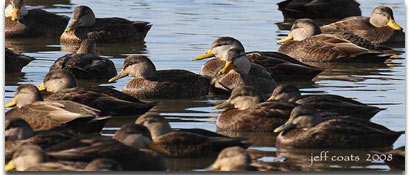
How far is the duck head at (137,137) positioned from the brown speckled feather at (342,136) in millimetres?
1777

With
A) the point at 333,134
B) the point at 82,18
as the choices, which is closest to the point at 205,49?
the point at 82,18

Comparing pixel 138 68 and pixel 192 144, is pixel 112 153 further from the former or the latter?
pixel 138 68

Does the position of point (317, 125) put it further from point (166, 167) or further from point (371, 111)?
point (166, 167)

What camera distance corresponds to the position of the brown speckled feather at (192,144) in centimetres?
1217

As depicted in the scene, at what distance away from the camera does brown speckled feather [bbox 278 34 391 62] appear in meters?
19.6

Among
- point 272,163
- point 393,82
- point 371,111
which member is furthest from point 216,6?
point 272,163

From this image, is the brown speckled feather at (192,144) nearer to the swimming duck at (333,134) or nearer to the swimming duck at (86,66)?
the swimming duck at (333,134)

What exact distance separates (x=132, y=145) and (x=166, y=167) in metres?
0.40

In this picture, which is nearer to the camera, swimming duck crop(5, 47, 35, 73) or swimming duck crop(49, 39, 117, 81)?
swimming duck crop(49, 39, 117, 81)

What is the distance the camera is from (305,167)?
11953mm

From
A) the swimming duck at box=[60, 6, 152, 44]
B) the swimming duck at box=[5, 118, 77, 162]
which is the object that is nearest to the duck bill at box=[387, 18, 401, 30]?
the swimming duck at box=[60, 6, 152, 44]

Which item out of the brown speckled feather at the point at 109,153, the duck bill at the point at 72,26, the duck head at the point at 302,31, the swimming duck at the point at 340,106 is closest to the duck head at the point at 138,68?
the swimming duck at the point at 340,106

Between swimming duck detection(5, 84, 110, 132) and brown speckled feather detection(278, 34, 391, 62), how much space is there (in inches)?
280

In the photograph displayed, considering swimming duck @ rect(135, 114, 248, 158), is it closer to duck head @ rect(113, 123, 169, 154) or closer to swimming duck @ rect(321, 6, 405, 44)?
duck head @ rect(113, 123, 169, 154)
